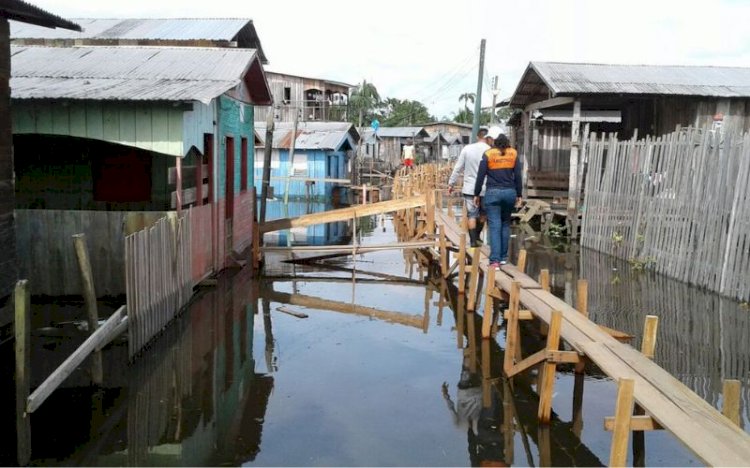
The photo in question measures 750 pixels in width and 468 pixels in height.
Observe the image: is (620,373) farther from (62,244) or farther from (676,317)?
(62,244)

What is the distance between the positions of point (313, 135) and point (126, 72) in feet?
72.0

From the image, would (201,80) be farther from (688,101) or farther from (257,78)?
(688,101)

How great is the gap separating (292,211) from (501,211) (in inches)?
734

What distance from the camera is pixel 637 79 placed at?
20.0 m

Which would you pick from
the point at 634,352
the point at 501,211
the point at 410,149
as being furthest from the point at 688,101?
the point at 410,149

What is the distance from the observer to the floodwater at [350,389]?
18.2ft

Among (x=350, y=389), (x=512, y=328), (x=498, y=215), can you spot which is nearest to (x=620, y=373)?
(x=512, y=328)

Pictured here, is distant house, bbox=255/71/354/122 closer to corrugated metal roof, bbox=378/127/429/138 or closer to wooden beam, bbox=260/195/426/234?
corrugated metal roof, bbox=378/127/429/138

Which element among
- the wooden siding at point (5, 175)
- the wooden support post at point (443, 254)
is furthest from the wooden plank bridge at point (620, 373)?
the wooden siding at point (5, 175)

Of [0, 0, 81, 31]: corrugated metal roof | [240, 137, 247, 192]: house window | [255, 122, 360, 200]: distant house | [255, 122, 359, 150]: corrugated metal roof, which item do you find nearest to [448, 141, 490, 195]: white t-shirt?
[0, 0, 81, 31]: corrugated metal roof

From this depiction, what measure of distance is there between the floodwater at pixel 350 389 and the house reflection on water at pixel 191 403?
0.8 inches

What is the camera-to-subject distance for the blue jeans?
8930 mm

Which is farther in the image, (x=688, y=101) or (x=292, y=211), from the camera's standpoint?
(x=292, y=211)

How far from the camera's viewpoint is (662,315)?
9.98m
